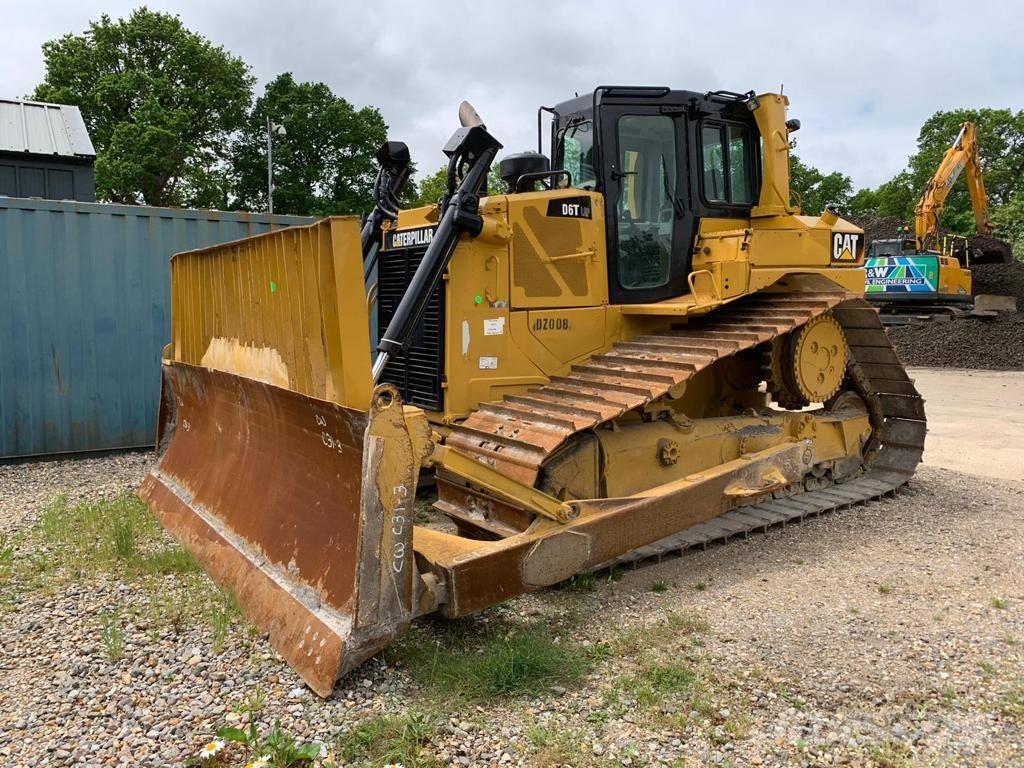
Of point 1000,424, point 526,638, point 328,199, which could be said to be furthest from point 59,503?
point 328,199

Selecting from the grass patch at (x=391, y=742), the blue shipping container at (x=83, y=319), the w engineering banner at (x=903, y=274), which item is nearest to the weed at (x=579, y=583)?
the grass patch at (x=391, y=742)

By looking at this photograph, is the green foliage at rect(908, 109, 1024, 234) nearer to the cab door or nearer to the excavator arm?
the excavator arm

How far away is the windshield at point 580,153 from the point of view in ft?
18.6

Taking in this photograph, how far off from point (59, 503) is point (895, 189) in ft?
168

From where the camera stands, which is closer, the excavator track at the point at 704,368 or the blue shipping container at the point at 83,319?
the excavator track at the point at 704,368

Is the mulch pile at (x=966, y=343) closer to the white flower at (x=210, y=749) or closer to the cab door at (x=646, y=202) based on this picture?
the cab door at (x=646, y=202)

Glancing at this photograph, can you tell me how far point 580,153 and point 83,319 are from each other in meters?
5.48

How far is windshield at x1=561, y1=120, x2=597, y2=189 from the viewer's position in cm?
566

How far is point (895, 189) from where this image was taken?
4800cm

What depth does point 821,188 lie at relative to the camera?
→ 53.0 m

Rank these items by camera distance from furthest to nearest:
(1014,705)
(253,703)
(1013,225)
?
(1013,225)
(1014,705)
(253,703)

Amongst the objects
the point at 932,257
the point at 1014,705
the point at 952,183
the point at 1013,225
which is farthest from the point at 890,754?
the point at 1013,225

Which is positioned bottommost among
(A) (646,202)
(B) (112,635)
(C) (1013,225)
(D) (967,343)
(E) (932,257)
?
(B) (112,635)

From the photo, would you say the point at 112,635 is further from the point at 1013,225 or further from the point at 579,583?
the point at 1013,225
